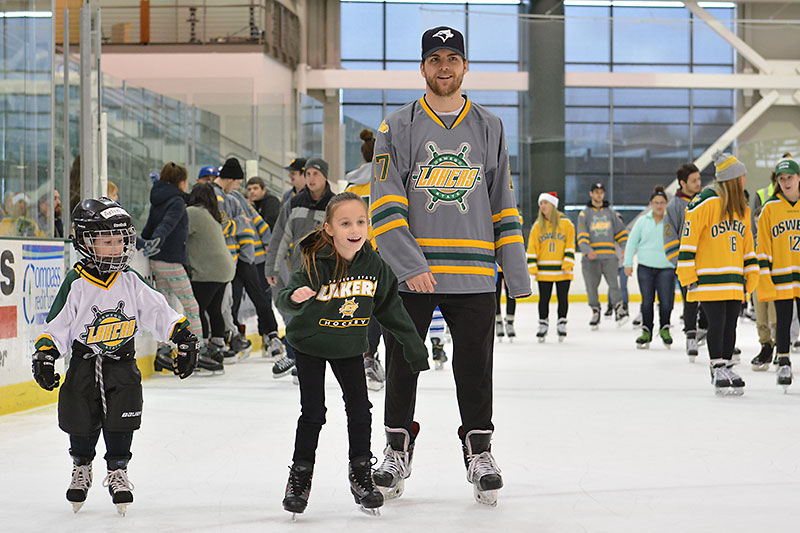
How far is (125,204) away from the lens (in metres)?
8.07

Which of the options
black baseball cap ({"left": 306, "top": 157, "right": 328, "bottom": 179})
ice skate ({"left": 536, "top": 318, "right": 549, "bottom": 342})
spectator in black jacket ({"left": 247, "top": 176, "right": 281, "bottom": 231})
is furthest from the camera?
ice skate ({"left": 536, "top": 318, "right": 549, "bottom": 342})

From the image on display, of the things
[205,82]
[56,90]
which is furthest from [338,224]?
[205,82]

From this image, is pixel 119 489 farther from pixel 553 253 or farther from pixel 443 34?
pixel 553 253

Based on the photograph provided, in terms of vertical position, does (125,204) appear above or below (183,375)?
above

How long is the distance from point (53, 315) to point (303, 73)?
720 inches

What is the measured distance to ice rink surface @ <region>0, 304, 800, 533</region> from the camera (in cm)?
290

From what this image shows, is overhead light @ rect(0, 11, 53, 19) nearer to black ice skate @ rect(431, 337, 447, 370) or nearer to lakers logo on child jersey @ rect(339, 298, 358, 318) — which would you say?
black ice skate @ rect(431, 337, 447, 370)

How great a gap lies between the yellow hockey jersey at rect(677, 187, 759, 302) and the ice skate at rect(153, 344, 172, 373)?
10.7 feet

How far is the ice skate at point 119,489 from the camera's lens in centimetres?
296

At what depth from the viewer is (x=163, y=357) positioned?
675 centimetres

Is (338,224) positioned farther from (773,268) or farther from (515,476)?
(773,268)

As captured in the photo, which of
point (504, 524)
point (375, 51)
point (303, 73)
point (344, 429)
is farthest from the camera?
point (375, 51)

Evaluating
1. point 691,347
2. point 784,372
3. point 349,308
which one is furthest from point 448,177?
point 691,347

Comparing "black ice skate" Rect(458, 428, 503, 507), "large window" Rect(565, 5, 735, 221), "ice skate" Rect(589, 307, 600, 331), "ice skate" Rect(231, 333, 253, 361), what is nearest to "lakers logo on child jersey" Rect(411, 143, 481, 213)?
"black ice skate" Rect(458, 428, 503, 507)
